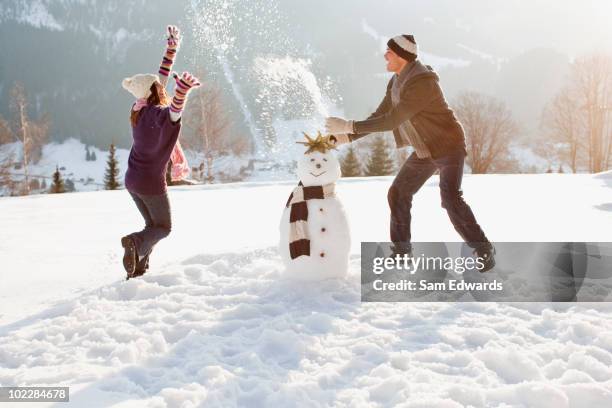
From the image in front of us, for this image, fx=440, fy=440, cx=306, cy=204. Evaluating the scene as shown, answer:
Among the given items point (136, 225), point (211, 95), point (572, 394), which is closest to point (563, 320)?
point (572, 394)

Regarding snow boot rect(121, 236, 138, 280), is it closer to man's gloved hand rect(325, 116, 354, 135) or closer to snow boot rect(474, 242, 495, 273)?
man's gloved hand rect(325, 116, 354, 135)

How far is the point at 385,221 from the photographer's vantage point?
6777mm

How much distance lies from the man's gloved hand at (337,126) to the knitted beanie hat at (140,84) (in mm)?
1595

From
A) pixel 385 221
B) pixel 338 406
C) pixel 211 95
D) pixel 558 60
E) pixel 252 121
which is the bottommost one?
pixel 338 406

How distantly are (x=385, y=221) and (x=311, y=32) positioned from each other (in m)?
168

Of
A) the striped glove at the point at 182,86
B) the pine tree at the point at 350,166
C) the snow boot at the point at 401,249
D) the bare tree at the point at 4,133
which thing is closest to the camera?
the striped glove at the point at 182,86

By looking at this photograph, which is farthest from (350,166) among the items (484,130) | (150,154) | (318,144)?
(150,154)

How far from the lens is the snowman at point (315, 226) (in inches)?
138

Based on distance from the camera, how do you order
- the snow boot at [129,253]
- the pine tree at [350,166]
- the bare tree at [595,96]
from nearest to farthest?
the snow boot at [129,253] < the bare tree at [595,96] < the pine tree at [350,166]

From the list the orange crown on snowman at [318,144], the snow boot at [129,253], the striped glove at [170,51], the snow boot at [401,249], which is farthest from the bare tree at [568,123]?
the snow boot at [129,253]

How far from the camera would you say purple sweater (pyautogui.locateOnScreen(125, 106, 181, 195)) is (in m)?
3.64

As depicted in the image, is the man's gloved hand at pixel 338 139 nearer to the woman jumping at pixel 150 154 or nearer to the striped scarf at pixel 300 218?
the striped scarf at pixel 300 218

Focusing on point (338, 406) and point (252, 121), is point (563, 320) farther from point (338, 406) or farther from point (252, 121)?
point (252, 121)

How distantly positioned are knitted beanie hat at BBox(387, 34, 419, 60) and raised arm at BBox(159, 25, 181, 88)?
1918 mm
